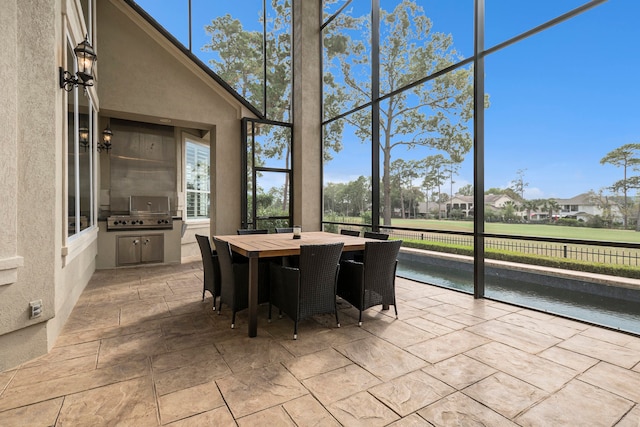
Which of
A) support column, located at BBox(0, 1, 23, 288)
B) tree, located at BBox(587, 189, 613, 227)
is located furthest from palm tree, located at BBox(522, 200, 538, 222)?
support column, located at BBox(0, 1, 23, 288)

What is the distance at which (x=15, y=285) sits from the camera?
2.02m

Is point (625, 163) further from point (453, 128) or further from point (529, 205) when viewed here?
point (453, 128)

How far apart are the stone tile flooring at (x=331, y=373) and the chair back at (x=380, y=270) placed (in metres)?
0.25

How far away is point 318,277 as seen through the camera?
2674 millimetres

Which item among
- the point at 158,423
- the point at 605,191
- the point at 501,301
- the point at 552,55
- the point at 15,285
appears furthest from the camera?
the point at 552,55

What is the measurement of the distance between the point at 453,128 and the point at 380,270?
547 cm

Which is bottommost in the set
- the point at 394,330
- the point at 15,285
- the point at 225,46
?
the point at 394,330

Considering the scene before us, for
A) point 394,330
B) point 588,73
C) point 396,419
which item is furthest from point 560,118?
point 396,419

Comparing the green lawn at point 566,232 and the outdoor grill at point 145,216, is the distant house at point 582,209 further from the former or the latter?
the outdoor grill at point 145,216

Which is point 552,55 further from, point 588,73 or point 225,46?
point 225,46

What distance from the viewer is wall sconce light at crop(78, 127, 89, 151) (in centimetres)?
347

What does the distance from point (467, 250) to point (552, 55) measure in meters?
4.43

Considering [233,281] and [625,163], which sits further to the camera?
[625,163]

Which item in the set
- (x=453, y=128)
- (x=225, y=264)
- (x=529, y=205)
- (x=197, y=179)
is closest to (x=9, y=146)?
(x=225, y=264)
